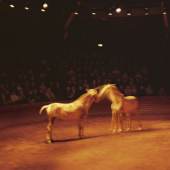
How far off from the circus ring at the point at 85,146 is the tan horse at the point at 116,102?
432mm

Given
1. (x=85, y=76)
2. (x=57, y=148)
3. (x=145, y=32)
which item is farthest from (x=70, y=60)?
(x=57, y=148)

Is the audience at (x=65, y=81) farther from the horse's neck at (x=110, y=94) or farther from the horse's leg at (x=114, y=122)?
the horse's neck at (x=110, y=94)

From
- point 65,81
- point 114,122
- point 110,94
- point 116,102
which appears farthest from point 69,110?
point 65,81

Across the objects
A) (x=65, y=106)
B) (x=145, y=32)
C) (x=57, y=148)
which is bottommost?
(x=57, y=148)

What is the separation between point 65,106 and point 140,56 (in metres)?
12.7

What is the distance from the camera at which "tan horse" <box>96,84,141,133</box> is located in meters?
12.9

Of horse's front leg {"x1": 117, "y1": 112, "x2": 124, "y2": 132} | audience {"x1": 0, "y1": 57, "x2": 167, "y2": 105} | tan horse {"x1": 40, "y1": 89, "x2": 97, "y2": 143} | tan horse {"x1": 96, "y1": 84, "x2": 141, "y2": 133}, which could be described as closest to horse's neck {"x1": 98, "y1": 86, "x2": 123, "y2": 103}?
tan horse {"x1": 96, "y1": 84, "x2": 141, "y2": 133}

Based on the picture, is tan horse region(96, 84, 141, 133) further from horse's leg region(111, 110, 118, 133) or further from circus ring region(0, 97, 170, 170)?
circus ring region(0, 97, 170, 170)

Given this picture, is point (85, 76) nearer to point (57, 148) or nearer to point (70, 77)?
point (70, 77)

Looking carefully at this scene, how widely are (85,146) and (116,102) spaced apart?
2.11 metres

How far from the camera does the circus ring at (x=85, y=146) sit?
9.38 metres

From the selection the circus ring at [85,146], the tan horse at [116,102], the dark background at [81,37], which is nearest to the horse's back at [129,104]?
the tan horse at [116,102]

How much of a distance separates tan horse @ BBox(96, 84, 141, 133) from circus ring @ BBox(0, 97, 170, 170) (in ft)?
1.42

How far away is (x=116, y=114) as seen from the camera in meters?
13.1
